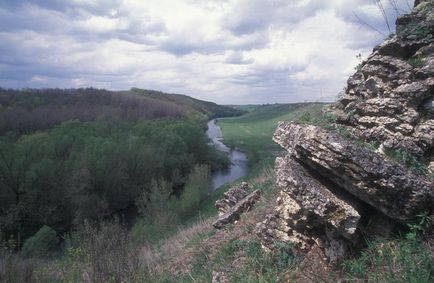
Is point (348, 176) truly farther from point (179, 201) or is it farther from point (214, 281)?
point (179, 201)

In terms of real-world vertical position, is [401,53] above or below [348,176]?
above

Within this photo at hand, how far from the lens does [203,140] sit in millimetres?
65750

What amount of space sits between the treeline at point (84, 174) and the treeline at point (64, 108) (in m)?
22.3

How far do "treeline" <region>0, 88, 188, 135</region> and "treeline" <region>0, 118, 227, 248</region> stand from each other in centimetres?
2231

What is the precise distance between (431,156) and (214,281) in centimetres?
389

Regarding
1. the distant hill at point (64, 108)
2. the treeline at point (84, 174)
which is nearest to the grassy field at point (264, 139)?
the treeline at point (84, 174)

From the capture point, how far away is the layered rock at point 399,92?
238 inches

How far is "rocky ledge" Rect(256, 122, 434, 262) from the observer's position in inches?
212

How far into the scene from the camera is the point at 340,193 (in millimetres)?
6020

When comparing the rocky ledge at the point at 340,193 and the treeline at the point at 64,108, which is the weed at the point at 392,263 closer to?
the rocky ledge at the point at 340,193

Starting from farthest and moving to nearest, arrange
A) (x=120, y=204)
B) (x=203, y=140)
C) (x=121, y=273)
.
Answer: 1. (x=203, y=140)
2. (x=120, y=204)
3. (x=121, y=273)

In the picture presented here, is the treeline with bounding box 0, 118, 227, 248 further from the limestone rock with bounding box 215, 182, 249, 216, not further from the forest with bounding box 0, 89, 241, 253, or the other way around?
the limestone rock with bounding box 215, 182, 249, 216

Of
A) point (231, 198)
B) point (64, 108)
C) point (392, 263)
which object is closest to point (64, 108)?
point (64, 108)

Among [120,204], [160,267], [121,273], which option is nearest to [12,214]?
[120,204]
